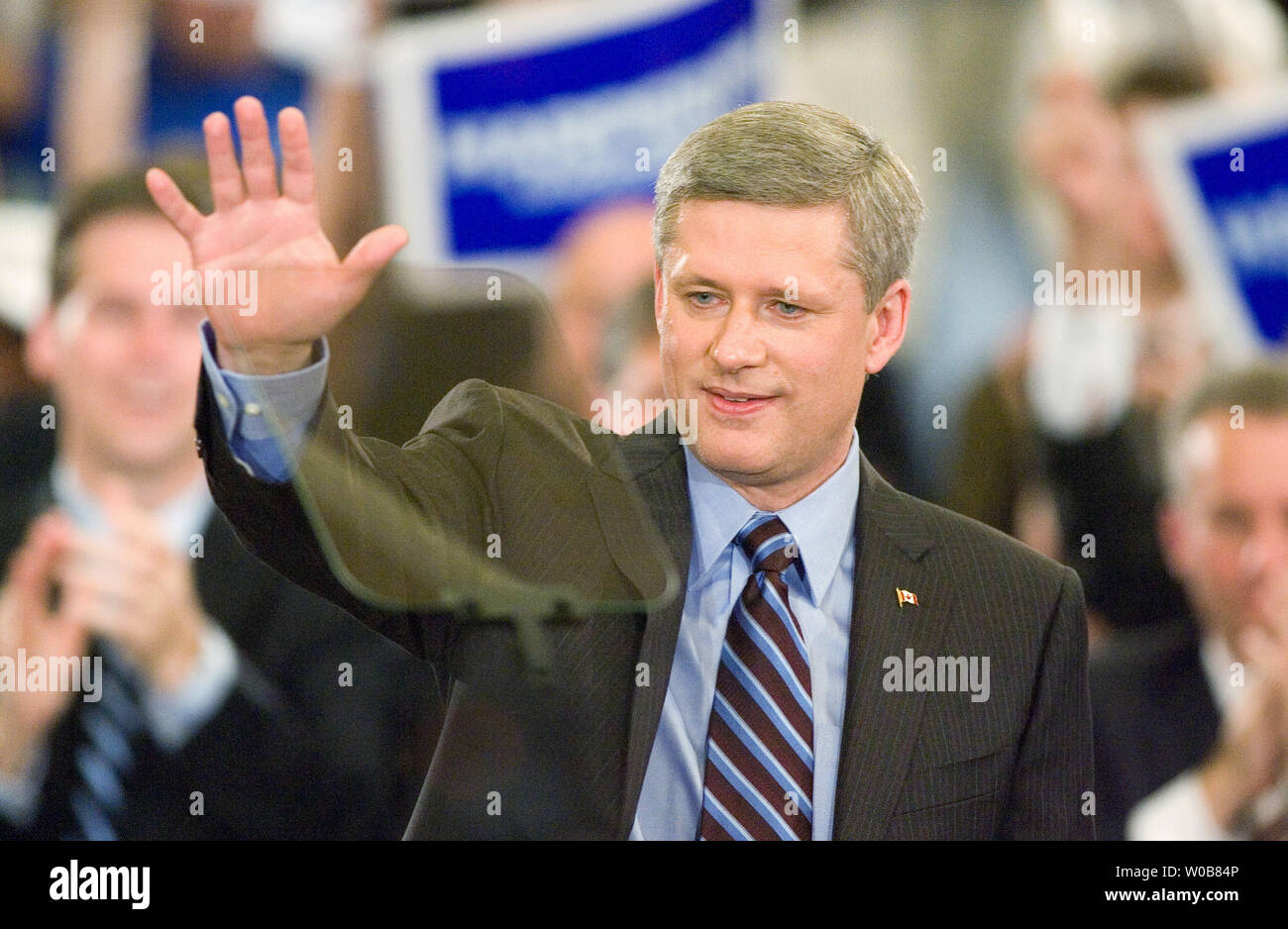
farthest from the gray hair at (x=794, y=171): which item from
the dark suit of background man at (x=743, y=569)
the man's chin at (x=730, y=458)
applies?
the man's chin at (x=730, y=458)

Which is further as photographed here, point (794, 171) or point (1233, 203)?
point (1233, 203)

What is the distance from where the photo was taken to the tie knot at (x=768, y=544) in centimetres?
168

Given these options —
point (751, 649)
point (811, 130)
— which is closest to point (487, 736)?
point (751, 649)

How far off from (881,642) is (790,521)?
0.16 metres

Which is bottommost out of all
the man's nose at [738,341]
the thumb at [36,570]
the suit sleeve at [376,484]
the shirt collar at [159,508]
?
the thumb at [36,570]

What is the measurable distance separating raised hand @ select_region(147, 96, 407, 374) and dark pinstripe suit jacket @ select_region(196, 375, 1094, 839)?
0.29 ft

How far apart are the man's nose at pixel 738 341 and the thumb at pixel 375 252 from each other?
35 centimetres

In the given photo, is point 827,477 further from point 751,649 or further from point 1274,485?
point 1274,485

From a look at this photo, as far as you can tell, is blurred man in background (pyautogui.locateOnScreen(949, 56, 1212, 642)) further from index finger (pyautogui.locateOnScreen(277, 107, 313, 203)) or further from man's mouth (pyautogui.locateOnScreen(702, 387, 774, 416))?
index finger (pyautogui.locateOnScreen(277, 107, 313, 203))

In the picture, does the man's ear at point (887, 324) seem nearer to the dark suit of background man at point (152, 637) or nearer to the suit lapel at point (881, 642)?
the suit lapel at point (881, 642)

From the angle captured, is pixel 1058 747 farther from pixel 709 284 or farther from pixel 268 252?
pixel 268 252

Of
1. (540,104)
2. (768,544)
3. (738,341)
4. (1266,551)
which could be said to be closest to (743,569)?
(768,544)

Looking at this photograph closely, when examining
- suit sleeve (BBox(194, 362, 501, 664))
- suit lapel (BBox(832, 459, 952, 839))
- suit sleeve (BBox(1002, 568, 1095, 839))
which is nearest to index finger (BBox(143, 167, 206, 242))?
suit sleeve (BBox(194, 362, 501, 664))

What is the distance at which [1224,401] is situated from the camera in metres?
3.03
